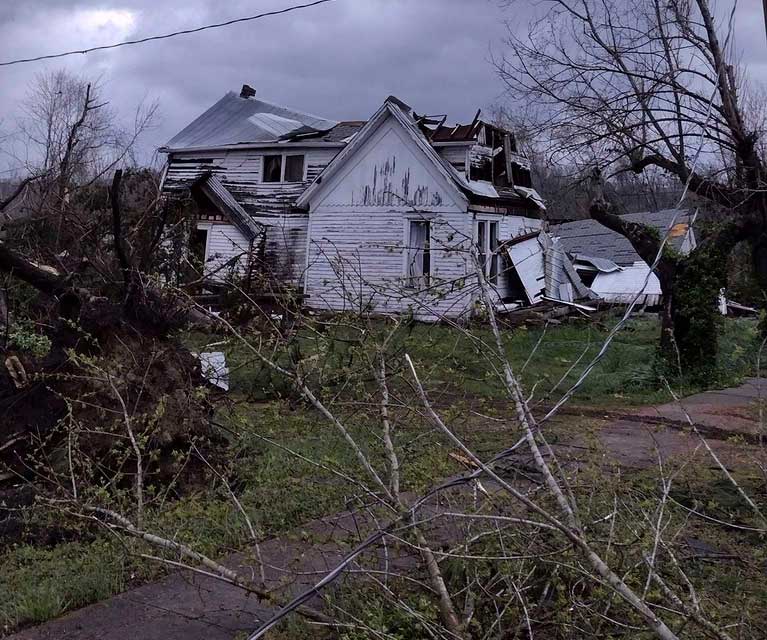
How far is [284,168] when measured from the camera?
2345cm

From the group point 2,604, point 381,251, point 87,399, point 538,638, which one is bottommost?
point 2,604

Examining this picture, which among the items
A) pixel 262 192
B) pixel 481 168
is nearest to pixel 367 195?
pixel 481 168

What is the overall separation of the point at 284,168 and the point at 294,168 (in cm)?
29

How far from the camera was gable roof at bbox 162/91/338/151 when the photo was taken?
24.0 meters

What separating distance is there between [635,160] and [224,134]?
52.0 ft

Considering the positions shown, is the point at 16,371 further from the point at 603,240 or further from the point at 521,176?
the point at 603,240

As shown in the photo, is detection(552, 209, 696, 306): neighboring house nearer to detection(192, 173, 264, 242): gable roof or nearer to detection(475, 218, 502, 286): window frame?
detection(475, 218, 502, 286): window frame

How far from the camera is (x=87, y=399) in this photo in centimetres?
596

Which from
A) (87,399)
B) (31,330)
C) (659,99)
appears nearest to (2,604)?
(87,399)

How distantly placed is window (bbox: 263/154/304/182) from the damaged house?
41 millimetres

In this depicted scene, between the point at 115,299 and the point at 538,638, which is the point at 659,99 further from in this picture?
the point at 538,638

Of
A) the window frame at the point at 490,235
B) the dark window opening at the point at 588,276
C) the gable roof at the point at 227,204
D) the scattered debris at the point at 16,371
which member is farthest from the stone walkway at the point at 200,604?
the dark window opening at the point at 588,276

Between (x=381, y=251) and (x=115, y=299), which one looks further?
(x=381, y=251)

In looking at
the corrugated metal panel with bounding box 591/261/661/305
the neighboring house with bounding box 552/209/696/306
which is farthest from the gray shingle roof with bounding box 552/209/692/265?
the corrugated metal panel with bounding box 591/261/661/305
